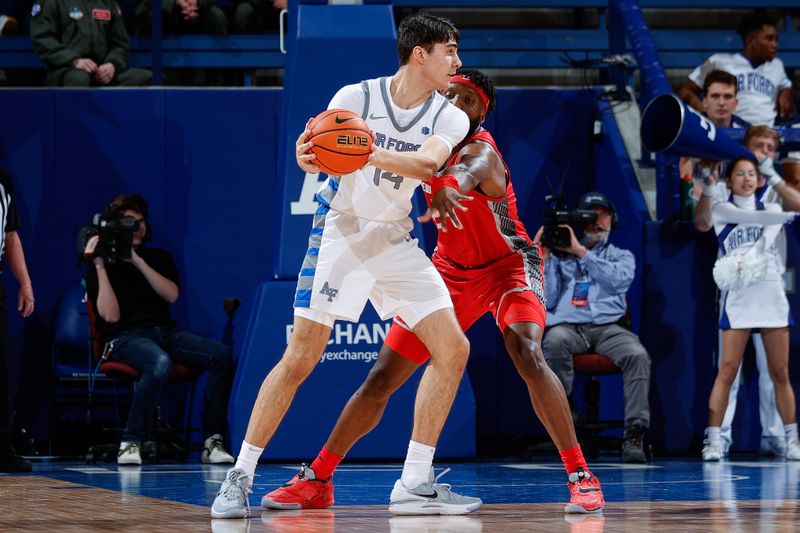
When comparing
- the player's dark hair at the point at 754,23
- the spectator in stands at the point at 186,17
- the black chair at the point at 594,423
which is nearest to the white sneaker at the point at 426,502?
the black chair at the point at 594,423

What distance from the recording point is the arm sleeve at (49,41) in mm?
9945

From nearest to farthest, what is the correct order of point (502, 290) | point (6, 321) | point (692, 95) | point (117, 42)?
1. point (502, 290)
2. point (6, 321)
3. point (692, 95)
4. point (117, 42)

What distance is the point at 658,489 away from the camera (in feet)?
21.1

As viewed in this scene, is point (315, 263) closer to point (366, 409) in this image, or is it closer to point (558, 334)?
point (366, 409)

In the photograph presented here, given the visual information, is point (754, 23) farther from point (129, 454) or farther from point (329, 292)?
point (329, 292)

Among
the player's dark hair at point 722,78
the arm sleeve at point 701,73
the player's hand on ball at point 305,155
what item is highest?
the arm sleeve at point 701,73

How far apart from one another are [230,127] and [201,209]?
70 centimetres

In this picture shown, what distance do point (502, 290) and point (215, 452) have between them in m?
3.39

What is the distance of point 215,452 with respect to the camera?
332 inches

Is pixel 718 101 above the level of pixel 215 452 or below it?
above

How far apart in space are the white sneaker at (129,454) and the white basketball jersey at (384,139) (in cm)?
358

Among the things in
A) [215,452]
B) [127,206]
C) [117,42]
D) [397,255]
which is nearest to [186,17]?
[117,42]

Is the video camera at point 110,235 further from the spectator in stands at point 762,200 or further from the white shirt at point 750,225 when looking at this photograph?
the white shirt at point 750,225

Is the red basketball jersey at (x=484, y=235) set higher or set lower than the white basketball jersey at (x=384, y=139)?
lower
